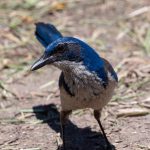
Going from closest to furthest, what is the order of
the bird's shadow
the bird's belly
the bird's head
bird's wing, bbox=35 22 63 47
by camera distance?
the bird's head, the bird's belly, the bird's shadow, bird's wing, bbox=35 22 63 47

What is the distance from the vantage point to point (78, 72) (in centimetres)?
463

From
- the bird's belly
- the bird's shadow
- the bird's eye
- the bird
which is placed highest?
the bird's eye

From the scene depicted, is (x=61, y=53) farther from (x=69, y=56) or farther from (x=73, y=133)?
(x=73, y=133)

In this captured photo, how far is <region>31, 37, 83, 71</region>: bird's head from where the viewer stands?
4.57 metres

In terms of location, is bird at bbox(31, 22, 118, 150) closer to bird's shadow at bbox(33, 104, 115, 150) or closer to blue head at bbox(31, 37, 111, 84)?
blue head at bbox(31, 37, 111, 84)

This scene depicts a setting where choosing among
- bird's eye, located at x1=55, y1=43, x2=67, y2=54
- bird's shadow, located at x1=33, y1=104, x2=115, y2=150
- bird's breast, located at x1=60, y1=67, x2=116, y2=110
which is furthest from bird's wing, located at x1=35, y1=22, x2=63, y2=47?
bird's eye, located at x1=55, y1=43, x2=67, y2=54

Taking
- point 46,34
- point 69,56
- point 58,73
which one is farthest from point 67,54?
point 58,73

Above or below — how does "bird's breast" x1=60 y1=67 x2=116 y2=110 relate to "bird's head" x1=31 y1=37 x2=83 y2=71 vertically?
Result: below

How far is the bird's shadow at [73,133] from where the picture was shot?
5215 mm

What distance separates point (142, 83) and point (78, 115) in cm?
91

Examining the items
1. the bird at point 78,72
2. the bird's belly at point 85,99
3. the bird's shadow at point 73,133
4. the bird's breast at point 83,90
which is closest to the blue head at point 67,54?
the bird at point 78,72

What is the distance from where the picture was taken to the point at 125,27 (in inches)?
301

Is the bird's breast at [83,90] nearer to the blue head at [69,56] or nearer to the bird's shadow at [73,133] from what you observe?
the blue head at [69,56]

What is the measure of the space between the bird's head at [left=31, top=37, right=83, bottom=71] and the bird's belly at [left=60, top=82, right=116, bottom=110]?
0.89 feet
